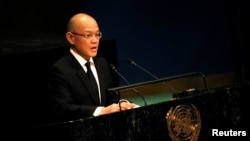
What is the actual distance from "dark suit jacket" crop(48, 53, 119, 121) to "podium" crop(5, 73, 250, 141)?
484 millimetres

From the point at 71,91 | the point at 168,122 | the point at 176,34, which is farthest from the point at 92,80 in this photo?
the point at 176,34

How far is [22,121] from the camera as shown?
12.5ft

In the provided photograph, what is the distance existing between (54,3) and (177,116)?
2.27 m

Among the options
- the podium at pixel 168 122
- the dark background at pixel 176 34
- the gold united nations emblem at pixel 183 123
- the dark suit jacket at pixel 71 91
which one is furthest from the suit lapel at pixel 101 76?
the dark background at pixel 176 34

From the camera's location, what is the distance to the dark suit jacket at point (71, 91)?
3.26 metres

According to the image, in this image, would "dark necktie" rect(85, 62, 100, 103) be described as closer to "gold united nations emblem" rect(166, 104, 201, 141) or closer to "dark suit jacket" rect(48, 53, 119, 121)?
"dark suit jacket" rect(48, 53, 119, 121)

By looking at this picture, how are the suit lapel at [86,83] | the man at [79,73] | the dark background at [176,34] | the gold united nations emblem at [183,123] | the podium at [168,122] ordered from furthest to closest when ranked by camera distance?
the dark background at [176,34], the suit lapel at [86,83], the man at [79,73], the gold united nations emblem at [183,123], the podium at [168,122]

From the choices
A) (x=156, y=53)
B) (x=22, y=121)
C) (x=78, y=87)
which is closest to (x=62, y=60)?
(x=78, y=87)

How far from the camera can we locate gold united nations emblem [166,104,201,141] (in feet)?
9.52

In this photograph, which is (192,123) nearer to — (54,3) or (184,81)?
(54,3)

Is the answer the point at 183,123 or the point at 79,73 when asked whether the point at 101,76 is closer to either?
the point at 79,73

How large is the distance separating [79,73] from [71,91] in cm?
15

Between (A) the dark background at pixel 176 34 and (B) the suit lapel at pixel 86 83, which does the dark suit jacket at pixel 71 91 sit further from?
(A) the dark background at pixel 176 34

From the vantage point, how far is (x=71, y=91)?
3508mm
